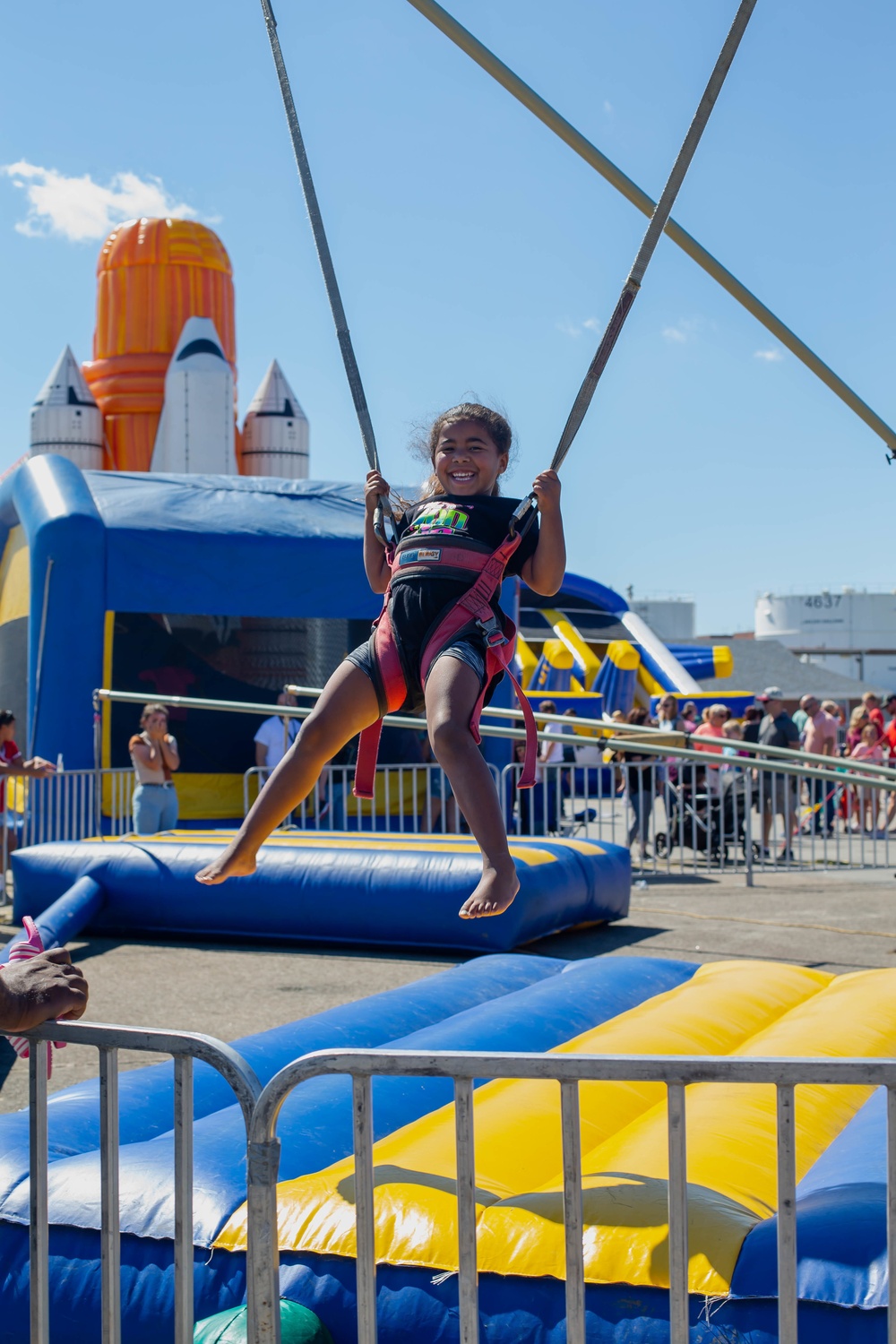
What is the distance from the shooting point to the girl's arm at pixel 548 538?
300cm

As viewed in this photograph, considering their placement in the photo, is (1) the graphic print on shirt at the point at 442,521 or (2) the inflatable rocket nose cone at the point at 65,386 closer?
(1) the graphic print on shirt at the point at 442,521

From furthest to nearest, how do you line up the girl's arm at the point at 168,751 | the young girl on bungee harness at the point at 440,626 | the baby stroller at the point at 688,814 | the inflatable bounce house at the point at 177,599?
the inflatable bounce house at the point at 177,599
the baby stroller at the point at 688,814
the girl's arm at the point at 168,751
the young girl on bungee harness at the point at 440,626

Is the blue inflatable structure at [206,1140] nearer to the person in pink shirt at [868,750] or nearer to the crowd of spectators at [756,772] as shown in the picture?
the crowd of spectators at [756,772]

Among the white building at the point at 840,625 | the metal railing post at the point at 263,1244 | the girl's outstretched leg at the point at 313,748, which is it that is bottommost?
the metal railing post at the point at 263,1244

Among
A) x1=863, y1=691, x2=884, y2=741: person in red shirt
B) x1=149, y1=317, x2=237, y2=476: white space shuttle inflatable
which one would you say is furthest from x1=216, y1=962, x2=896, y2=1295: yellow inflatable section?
x1=149, y1=317, x2=237, y2=476: white space shuttle inflatable

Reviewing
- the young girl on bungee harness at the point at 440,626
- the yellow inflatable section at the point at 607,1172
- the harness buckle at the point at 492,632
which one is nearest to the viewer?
the yellow inflatable section at the point at 607,1172

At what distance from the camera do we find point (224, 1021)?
6.05 metres

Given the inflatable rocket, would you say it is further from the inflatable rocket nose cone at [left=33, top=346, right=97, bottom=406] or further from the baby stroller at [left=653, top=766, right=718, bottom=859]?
the baby stroller at [left=653, top=766, right=718, bottom=859]

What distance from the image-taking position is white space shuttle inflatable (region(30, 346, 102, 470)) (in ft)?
68.2

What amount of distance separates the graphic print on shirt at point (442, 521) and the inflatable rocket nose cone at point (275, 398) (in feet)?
67.3

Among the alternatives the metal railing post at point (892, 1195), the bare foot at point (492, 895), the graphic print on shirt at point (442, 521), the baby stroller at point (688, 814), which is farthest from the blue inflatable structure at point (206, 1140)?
the baby stroller at point (688, 814)

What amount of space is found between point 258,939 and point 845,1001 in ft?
15.7

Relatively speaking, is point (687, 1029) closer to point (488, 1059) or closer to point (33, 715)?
point (488, 1059)

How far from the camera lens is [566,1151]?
1.97 meters
